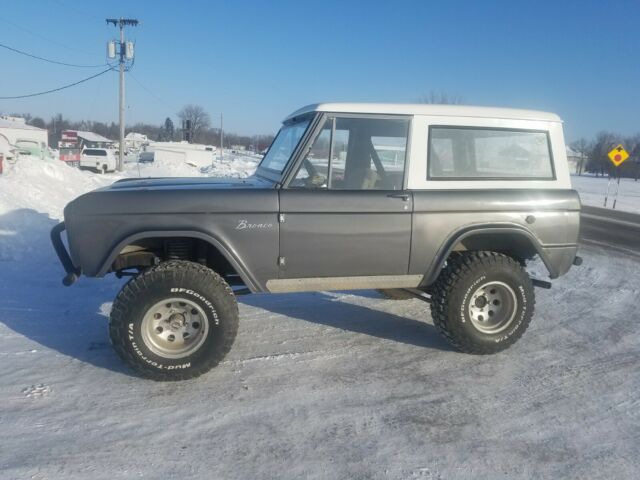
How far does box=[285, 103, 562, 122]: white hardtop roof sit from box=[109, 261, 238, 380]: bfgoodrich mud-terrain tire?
1646 millimetres

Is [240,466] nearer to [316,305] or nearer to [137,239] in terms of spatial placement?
[137,239]

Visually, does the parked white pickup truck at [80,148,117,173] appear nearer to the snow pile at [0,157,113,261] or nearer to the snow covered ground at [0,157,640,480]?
the snow pile at [0,157,113,261]

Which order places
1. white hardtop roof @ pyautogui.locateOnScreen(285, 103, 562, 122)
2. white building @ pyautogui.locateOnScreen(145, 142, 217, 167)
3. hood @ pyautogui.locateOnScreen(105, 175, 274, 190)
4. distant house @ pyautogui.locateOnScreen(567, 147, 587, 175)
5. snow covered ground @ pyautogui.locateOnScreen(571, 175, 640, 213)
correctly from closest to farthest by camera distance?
hood @ pyautogui.locateOnScreen(105, 175, 274, 190) < white hardtop roof @ pyautogui.locateOnScreen(285, 103, 562, 122) < snow covered ground @ pyautogui.locateOnScreen(571, 175, 640, 213) < white building @ pyautogui.locateOnScreen(145, 142, 217, 167) < distant house @ pyautogui.locateOnScreen(567, 147, 587, 175)

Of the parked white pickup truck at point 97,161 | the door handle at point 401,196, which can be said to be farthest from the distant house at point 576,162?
the door handle at point 401,196

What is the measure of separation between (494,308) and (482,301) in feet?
0.43

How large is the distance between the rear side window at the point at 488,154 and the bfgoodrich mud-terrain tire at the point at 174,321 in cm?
204

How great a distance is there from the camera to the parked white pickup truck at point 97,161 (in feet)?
111

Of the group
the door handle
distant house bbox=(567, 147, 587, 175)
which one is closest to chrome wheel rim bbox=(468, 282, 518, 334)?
the door handle

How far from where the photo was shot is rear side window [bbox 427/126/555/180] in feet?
13.6

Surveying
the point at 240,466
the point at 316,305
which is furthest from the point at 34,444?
the point at 316,305

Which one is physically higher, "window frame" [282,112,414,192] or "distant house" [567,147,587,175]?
"distant house" [567,147,587,175]

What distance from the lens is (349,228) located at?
3.87 meters

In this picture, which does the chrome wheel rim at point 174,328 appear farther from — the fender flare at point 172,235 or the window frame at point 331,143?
the window frame at point 331,143

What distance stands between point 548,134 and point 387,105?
1.51 metres
